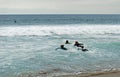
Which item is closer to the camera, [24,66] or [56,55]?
[24,66]

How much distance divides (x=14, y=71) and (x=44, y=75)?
2.28 meters

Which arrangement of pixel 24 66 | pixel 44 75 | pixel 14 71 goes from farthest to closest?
pixel 24 66 → pixel 14 71 → pixel 44 75

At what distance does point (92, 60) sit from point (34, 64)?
15.4 ft

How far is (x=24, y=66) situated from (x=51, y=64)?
1.97 meters

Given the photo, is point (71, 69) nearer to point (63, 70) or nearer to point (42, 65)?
point (63, 70)

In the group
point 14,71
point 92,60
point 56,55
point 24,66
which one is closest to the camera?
point 14,71

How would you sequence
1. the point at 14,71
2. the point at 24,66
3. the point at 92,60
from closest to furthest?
the point at 14,71
the point at 24,66
the point at 92,60

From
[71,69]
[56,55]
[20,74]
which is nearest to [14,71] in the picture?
[20,74]

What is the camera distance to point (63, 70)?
17.6 m

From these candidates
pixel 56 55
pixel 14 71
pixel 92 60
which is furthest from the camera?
pixel 56 55

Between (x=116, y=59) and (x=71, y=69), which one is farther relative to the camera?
Result: (x=116, y=59)

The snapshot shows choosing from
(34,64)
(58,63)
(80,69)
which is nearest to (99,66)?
(80,69)

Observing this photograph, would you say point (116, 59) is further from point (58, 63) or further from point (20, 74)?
point (20, 74)

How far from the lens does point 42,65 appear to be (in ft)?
63.9
